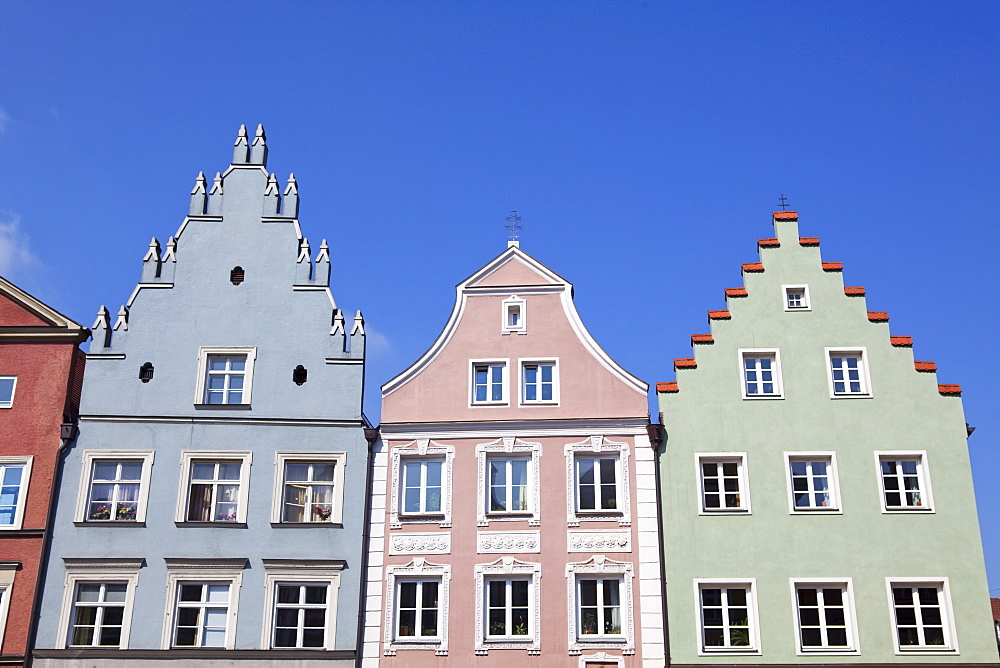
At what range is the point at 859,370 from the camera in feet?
104

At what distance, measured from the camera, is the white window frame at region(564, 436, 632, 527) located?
30141 millimetres

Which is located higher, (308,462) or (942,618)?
(308,462)

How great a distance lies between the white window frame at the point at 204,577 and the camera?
1173 inches

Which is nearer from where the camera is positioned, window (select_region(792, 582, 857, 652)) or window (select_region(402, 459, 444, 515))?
window (select_region(792, 582, 857, 652))

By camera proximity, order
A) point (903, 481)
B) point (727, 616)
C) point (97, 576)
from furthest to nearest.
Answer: point (903, 481), point (97, 576), point (727, 616)

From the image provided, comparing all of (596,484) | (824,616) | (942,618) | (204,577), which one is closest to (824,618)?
(824,616)

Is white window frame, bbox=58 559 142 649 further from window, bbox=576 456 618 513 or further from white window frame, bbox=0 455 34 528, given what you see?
window, bbox=576 456 618 513

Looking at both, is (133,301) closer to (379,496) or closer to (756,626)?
(379,496)

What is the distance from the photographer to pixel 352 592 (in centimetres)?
2989

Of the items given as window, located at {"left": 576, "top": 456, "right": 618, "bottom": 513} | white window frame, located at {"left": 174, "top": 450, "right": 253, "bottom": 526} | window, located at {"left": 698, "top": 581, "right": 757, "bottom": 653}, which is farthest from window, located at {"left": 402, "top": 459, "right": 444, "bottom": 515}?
window, located at {"left": 698, "top": 581, "right": 757, "bottom": 653}

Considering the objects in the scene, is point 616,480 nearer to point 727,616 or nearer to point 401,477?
point 727,616

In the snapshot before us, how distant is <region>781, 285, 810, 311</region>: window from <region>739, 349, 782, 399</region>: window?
1.61 meters

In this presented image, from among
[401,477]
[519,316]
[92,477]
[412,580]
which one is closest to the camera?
[412,580]

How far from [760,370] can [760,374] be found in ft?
0.43
